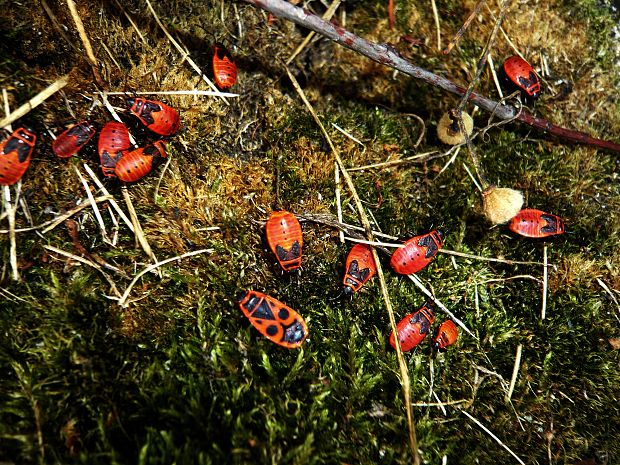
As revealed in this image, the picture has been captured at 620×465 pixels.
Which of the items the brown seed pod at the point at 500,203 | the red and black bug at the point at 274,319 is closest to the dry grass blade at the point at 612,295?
the brown seed pod at the point at 500,203

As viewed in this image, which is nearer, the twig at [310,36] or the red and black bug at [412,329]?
the red and black bug at [412,329]

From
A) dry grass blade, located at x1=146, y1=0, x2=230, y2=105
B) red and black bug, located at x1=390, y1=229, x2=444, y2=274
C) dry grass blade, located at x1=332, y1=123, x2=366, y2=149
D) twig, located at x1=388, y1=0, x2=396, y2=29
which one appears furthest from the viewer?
twig, located at x1=388, y1=0, x2=396, y2=29

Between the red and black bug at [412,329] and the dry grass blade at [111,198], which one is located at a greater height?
the dry grass blade at [111,198]

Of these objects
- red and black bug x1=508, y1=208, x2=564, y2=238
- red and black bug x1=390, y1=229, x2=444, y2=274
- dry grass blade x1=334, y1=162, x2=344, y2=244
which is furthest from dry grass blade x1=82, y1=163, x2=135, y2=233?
red and black bug x1=508, y1=208, x2=564, y2=238

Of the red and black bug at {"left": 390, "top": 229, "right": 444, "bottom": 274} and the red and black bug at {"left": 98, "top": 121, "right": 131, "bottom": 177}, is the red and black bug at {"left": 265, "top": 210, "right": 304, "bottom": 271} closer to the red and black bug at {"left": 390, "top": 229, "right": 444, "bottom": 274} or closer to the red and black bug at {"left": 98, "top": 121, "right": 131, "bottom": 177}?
the red and black bug at {"left": 390, "top": 229, "right": 444, "bottom": 274}

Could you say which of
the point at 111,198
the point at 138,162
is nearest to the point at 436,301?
the point at 138,162

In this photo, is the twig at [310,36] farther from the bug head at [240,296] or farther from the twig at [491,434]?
the twig at [491,434]
